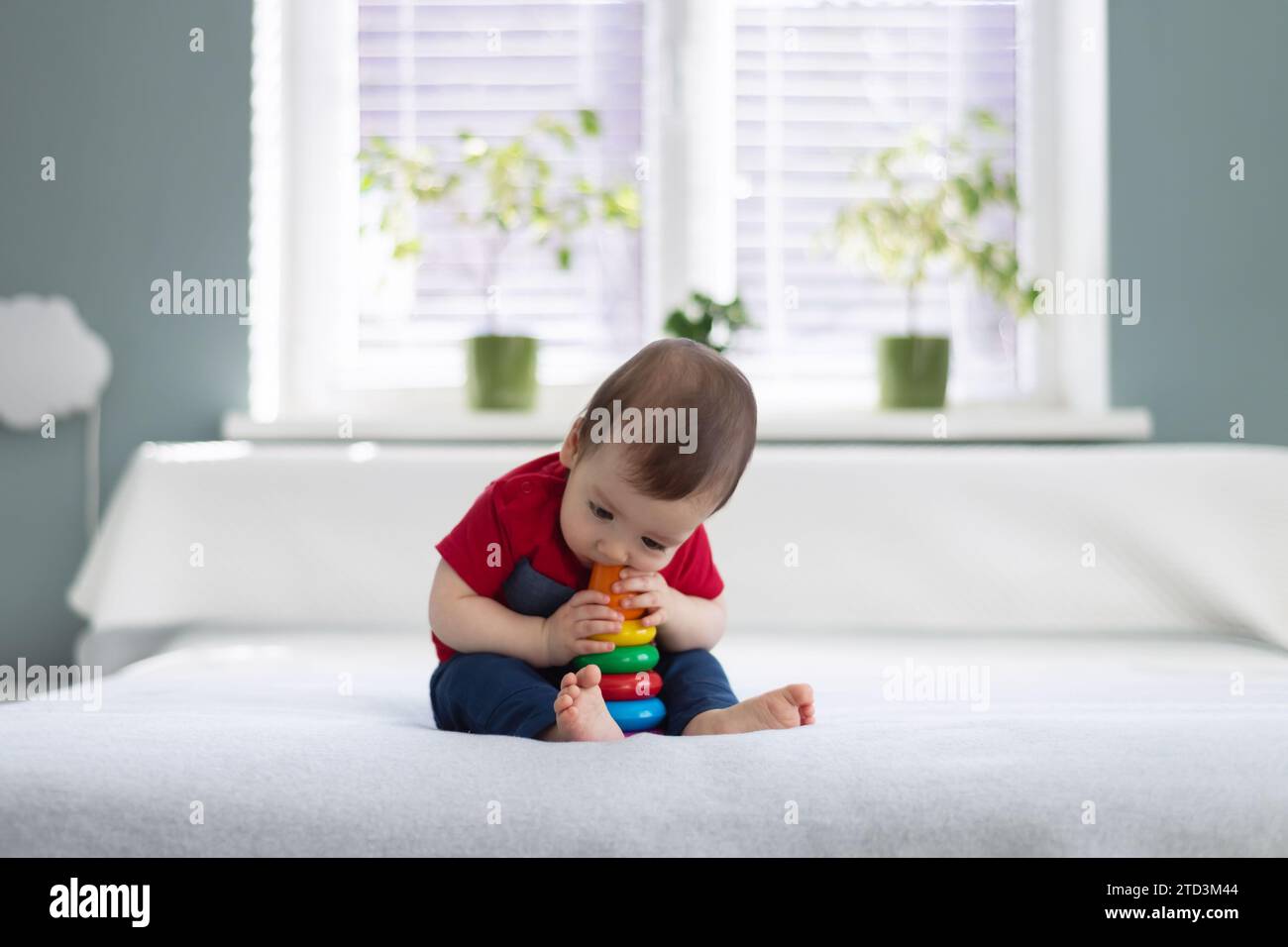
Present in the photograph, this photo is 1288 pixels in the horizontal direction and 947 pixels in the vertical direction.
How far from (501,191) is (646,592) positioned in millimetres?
1517

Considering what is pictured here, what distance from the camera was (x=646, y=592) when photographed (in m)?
1.03

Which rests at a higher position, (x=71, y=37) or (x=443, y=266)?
(x=71, y=37)

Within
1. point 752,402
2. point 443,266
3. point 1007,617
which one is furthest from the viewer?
point 443,266

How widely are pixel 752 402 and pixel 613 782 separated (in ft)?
1.15

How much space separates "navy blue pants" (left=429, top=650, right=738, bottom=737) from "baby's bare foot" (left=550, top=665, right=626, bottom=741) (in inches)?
1.3

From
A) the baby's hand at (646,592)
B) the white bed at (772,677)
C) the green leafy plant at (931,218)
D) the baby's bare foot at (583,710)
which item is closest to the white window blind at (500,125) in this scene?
the green leafy plant at (931,218)

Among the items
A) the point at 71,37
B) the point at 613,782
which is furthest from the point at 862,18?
the point at 613,782

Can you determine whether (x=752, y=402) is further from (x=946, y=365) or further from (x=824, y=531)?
(x=946, y=365)

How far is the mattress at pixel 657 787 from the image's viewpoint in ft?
2.49

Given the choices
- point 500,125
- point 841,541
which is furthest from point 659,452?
point 500,125

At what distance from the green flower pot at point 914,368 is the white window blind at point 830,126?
0.16m

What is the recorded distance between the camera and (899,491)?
1.87 m

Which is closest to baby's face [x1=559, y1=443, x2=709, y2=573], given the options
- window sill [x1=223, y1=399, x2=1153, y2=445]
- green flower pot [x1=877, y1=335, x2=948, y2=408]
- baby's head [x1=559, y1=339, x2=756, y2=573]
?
baby's head [x1=559, y1=339, x2=756, y2=573]

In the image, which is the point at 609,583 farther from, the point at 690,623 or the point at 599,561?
the point at 690,623
